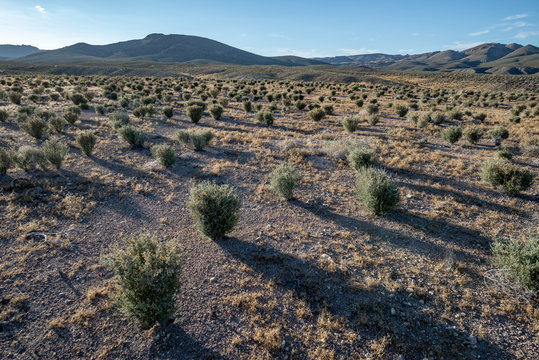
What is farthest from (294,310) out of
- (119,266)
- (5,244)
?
(5,244)

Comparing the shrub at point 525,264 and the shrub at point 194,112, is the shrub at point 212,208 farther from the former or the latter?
the shrub at point 194,112

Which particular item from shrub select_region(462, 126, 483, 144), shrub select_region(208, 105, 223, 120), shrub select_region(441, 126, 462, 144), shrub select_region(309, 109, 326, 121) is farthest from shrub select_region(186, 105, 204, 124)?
shrub select_region(462, 126, 483, 144)

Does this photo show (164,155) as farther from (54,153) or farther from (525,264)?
(525,264)

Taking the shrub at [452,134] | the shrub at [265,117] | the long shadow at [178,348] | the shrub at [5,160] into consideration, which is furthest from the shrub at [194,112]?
the long shadow at [178,348]

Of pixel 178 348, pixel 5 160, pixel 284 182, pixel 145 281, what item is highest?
pixel 5 160

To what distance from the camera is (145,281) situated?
405cm

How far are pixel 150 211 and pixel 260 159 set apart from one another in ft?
19.4

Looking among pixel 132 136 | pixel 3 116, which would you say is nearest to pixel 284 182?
pixel 132 136

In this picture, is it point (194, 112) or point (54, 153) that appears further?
point (194, 112)

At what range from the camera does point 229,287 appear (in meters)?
5.29

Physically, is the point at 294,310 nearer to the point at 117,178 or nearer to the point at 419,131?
the point at 117,178

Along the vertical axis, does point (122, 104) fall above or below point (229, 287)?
above

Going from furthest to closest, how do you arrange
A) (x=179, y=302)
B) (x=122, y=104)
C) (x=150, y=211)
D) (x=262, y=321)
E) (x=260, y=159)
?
(x=122, y=104), (x=260, y=159), (x=150, y=211), (x=179, y=302), (x=262, y=321)

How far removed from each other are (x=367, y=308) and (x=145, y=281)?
3.89 m
